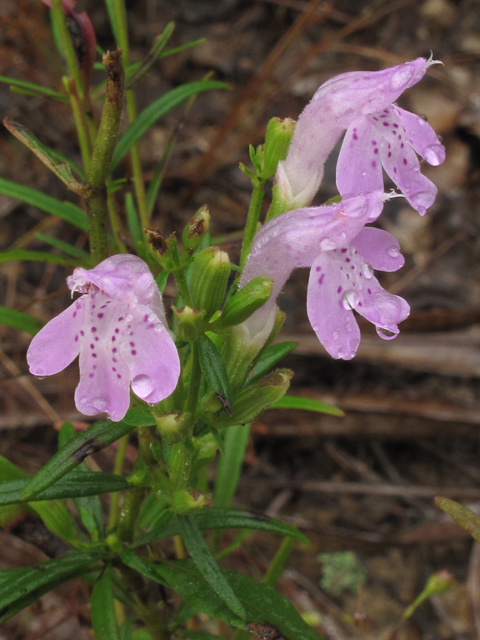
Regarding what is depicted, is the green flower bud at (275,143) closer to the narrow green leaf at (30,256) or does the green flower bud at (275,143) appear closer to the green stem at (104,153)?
the green stem at (104,153)

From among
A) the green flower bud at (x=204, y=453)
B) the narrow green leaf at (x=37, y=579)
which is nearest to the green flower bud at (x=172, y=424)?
the green flower bud at (x=204, y=453)

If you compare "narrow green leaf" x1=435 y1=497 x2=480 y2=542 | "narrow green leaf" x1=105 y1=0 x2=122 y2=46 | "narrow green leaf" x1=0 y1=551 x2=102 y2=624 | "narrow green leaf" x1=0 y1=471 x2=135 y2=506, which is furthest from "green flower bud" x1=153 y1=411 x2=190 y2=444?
"narrow green leaf" x1=105 y1=0 x2=122 y2=46

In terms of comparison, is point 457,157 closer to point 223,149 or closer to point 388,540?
point 223,149

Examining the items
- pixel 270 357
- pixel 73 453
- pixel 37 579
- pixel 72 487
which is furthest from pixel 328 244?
pixel 37 579

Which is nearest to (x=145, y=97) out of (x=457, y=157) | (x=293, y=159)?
(x=457, y=157)

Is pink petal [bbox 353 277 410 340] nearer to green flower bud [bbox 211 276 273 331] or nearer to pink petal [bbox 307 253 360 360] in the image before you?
pink petal [bbox 307 253 360 360]

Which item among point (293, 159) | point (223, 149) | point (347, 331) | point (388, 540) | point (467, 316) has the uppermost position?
point (293, 159)
